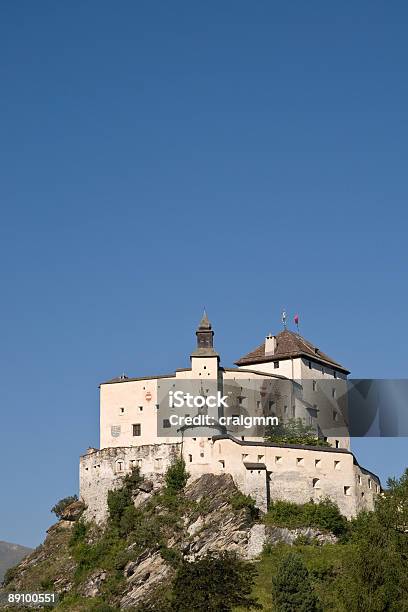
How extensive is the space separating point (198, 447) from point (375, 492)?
13.7 meters

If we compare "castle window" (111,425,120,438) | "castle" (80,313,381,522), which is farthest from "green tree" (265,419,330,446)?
"castle window" (111,425,120,438)

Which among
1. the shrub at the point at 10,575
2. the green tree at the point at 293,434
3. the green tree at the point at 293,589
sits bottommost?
the green tree at the point at 293,589

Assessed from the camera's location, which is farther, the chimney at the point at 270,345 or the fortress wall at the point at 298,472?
the chimney at the point at 270,345

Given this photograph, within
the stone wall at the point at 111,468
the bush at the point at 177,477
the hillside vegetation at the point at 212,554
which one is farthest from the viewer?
the stone wall at the point at 111,468

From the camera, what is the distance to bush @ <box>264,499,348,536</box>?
258ft

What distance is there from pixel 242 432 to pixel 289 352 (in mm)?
9378

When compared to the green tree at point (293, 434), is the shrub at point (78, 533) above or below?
below

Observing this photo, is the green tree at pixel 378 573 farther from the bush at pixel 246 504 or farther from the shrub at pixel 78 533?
the shrub at pixel 78 533

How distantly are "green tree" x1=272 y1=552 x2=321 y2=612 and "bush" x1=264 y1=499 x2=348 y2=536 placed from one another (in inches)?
453

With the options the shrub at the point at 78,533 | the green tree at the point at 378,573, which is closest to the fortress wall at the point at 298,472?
the shrub at the point at 78,533

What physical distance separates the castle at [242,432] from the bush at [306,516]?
83cm

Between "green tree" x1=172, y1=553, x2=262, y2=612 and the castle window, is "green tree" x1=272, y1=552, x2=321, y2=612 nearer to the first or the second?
"green tree" x1=172, y1=553, x2=262, y2=612

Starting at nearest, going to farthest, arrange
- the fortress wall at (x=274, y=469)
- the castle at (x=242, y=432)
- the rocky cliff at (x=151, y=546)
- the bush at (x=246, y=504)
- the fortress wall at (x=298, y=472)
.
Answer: the rocky cliff at (x=151, y=546)
the bush at (x=246, y=504)
the fortress wall at (x=274, y=469)
the fortress wall at (x=298, y=472)
the castle at (x=242, y=432)

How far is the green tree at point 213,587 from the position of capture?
6531 cm
